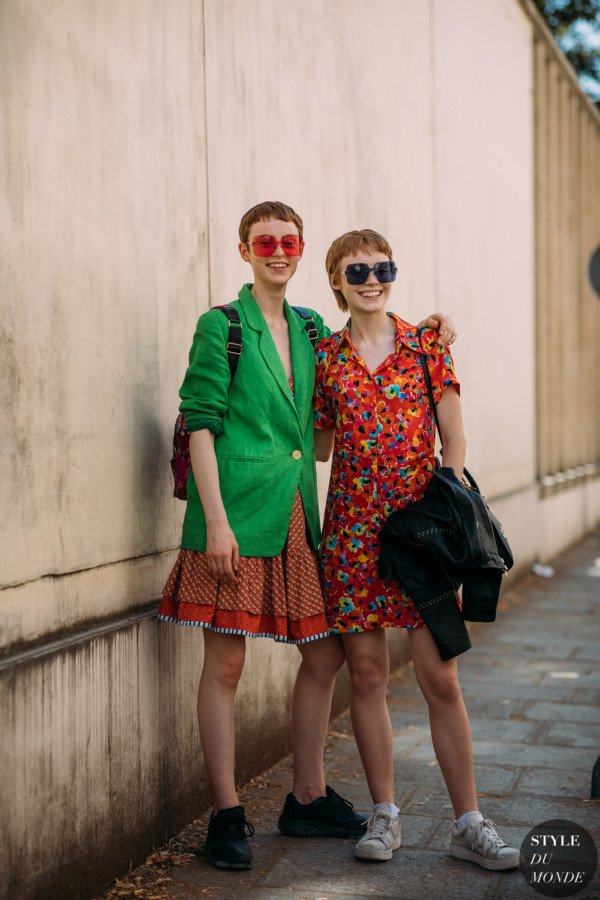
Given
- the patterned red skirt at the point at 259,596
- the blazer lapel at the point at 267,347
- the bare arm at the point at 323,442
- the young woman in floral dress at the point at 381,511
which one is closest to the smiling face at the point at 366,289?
the young woman in floral dress at the point at 381,511

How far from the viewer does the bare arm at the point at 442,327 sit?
13.3 feet

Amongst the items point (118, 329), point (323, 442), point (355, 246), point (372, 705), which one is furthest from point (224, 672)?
point (355, 246)

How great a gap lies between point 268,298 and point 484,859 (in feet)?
6.33

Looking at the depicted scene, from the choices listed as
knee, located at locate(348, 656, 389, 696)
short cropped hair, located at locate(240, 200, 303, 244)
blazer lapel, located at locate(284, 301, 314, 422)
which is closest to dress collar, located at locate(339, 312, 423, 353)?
blazer lapel, located at locate(284, 301, 314, 422)

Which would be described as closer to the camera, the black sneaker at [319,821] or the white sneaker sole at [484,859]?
the white sneaker sole at [484,859]

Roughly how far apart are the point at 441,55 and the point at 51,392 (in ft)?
18.9

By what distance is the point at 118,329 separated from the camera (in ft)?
13.1

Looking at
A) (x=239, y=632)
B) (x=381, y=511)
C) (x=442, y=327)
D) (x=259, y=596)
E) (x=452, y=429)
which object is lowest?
(x=239, y=632)

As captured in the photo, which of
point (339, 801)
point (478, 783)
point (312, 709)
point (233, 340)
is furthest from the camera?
point (478, 783)

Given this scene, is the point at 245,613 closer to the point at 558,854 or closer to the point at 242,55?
the point at 558,854

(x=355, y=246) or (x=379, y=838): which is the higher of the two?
(x=355, y=246)

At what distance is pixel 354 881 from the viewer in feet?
12.6

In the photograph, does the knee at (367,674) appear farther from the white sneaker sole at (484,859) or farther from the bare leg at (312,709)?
the white sneaker sole at (484,859)

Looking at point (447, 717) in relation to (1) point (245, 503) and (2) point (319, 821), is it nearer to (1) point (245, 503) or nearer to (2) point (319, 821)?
(2) point (319, 821)
